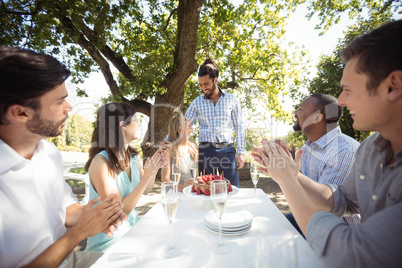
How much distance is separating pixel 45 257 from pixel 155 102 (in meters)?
5.95

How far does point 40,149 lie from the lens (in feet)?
4.93

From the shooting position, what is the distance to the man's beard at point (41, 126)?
1.35 m

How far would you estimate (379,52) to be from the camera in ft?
3.35

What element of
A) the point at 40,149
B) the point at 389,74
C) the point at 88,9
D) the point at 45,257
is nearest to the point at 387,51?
the point at 389,74

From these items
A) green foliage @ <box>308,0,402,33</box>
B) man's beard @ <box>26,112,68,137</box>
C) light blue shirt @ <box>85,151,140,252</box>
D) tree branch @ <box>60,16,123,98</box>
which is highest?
green foliage @ <box>308,0,402,33</box>

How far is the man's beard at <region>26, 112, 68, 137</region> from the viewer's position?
1347mm

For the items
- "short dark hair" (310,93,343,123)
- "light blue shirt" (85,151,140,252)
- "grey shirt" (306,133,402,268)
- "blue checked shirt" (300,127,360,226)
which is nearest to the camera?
"grey shirt" (306,133,402,268)

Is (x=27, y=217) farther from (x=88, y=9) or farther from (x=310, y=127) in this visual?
(x=88, y=9)

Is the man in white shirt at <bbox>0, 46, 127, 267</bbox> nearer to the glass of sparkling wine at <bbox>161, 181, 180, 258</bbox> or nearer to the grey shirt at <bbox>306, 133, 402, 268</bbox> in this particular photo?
the glass of sparkling wine at <bbox>161, 181, 180, 258</bbox>

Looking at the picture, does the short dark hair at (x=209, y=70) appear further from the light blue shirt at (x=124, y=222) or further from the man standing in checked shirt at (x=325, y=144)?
the light blue shirt at (x=124, y=222)

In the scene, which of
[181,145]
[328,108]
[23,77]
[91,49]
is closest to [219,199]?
[23,77]

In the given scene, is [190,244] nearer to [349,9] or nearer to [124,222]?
[124,222]

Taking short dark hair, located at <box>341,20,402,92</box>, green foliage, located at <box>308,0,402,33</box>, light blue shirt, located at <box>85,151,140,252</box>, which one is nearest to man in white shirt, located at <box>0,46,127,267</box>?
light blue shirt, located at <box>85,151,140,252</box>

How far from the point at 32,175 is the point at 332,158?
2.63 meters
